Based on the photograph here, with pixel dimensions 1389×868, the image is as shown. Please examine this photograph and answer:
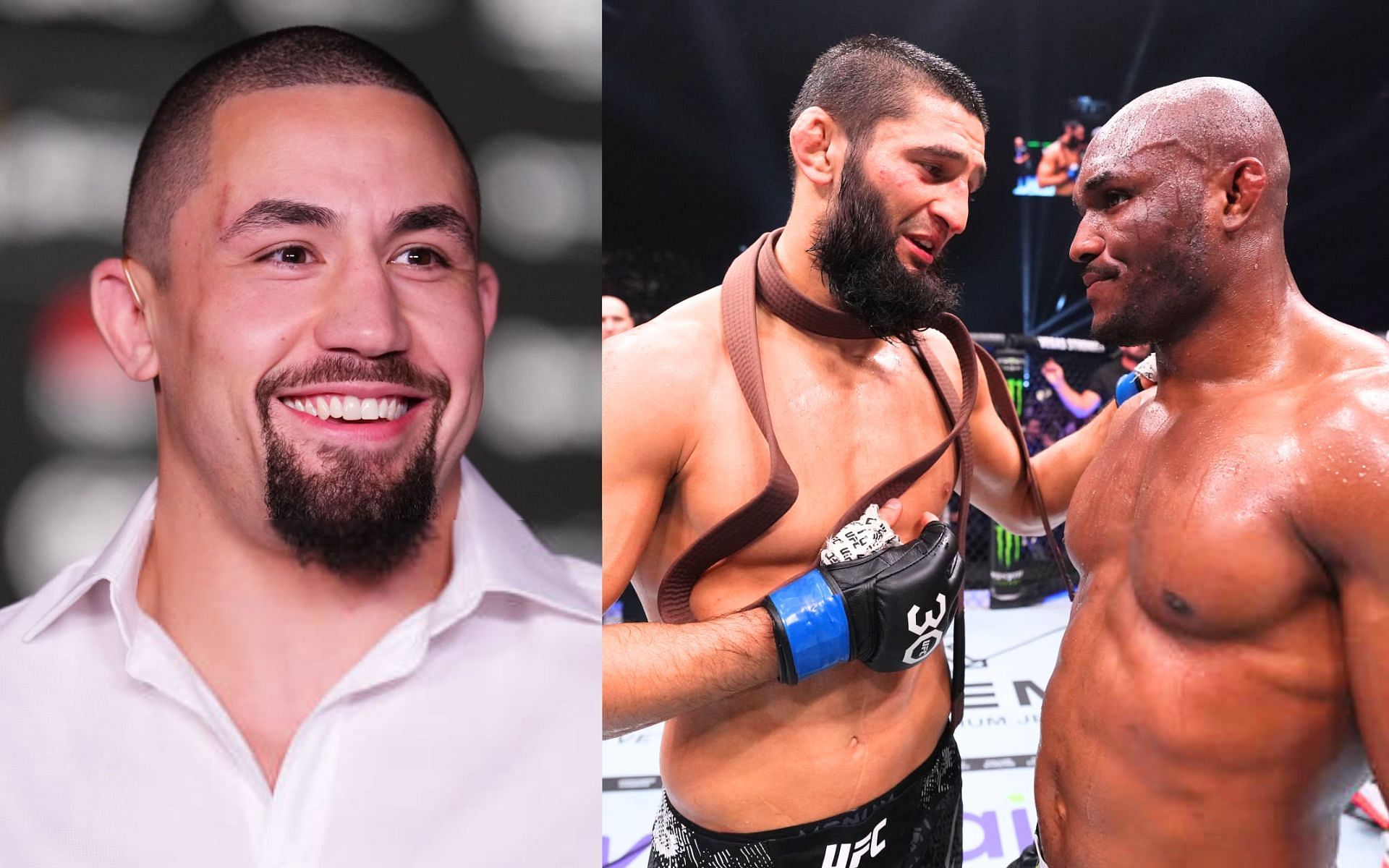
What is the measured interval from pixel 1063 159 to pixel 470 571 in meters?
4.04

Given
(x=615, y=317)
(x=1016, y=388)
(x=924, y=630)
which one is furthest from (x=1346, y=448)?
(x=1016, y=388)

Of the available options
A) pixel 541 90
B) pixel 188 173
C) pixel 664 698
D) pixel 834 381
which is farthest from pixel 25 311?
pixel 834 381

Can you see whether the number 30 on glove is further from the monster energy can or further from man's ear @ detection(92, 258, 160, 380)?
Answer: the monster energy can

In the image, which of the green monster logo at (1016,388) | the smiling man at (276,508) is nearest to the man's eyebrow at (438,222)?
the smiling man at (276,508)

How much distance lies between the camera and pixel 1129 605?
1.33m

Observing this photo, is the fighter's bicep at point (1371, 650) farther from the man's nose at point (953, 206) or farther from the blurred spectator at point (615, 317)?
the blurred spectator at point (615, 317)

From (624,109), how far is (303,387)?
3589 millimetres

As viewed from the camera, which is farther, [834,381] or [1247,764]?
[834,381]

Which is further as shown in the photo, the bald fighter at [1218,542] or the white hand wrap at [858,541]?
the white hand wrap at [858,541]

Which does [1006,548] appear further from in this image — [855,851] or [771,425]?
[771,425]

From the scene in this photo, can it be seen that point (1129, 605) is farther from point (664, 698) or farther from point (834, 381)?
point (664, 698)

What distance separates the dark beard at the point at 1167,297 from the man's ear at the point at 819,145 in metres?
0.59

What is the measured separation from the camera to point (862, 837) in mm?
1490

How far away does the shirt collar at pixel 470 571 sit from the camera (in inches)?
23.3
